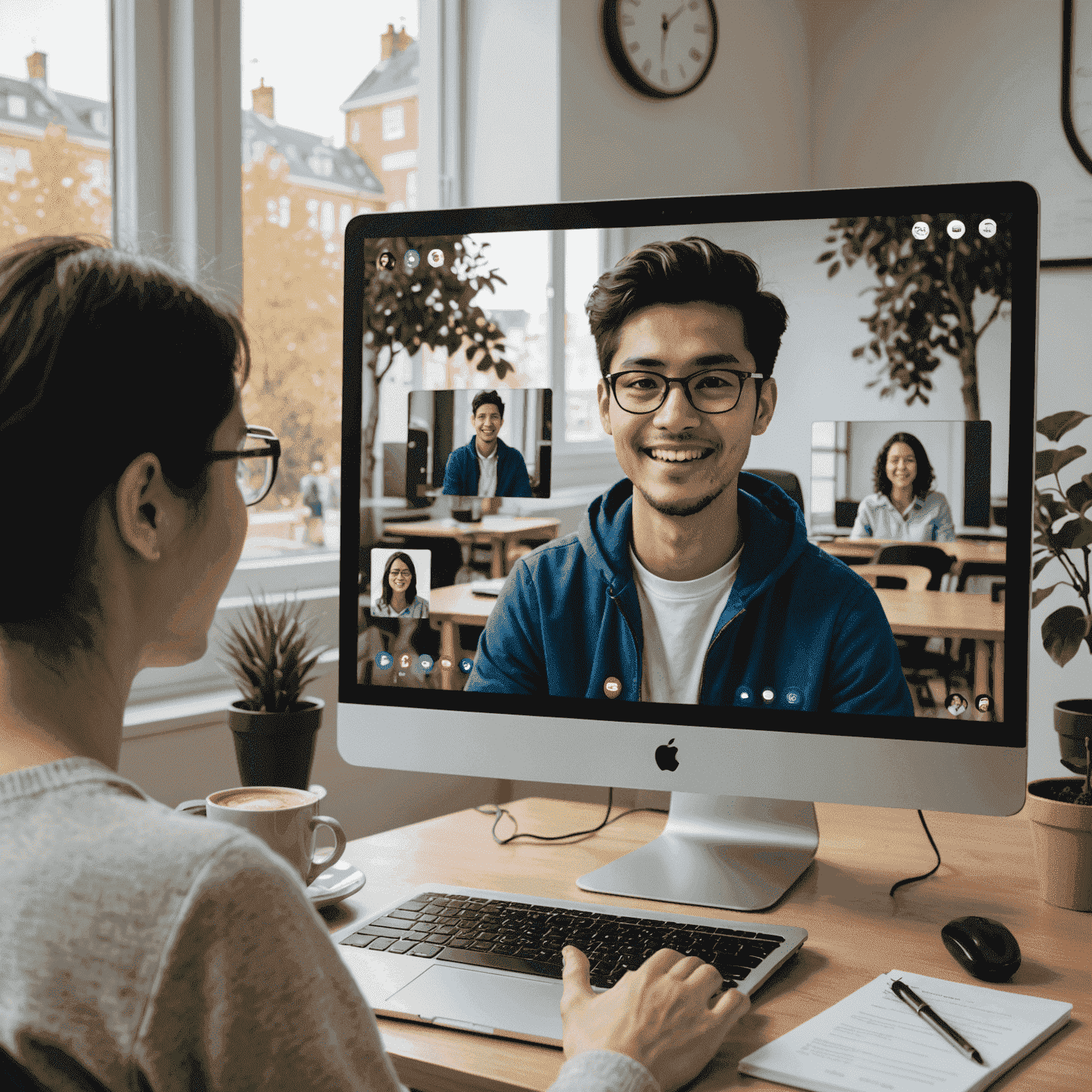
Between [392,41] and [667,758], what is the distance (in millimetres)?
1696

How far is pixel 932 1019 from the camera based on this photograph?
79cm

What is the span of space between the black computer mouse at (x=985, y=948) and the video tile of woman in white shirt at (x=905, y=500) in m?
0.33

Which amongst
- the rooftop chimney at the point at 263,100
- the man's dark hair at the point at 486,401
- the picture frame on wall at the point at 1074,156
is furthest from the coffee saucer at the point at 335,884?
the picture frame on wall at the point at 1074,156

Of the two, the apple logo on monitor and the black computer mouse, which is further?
the apple logo on monitor

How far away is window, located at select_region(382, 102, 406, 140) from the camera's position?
7.16 feet

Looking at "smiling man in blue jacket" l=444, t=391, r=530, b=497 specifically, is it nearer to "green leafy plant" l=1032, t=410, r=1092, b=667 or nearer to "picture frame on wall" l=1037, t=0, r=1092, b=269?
"green leafy plant" l=1032, t=410, r=1092, b=667

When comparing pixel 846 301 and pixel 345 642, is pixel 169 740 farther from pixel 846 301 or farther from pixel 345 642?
pixel 846 301

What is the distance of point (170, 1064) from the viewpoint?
500mm

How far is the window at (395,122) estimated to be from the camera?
2184 mm

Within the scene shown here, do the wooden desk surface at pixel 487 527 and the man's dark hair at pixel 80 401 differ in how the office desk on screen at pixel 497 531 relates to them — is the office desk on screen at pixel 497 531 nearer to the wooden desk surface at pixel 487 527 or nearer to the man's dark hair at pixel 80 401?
the wooden desk surface at pixel 487 527

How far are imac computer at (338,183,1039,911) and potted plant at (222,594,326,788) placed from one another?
4.9 inches

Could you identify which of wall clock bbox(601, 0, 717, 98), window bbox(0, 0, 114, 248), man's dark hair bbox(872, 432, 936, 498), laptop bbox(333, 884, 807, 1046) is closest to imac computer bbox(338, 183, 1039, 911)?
man's dark hair bbox(872, 432, 936, 498)

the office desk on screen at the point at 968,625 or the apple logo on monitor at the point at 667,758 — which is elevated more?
the office desk on screen at the point at 968,625

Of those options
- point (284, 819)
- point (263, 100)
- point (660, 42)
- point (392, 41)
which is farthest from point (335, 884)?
point (660, 42)
